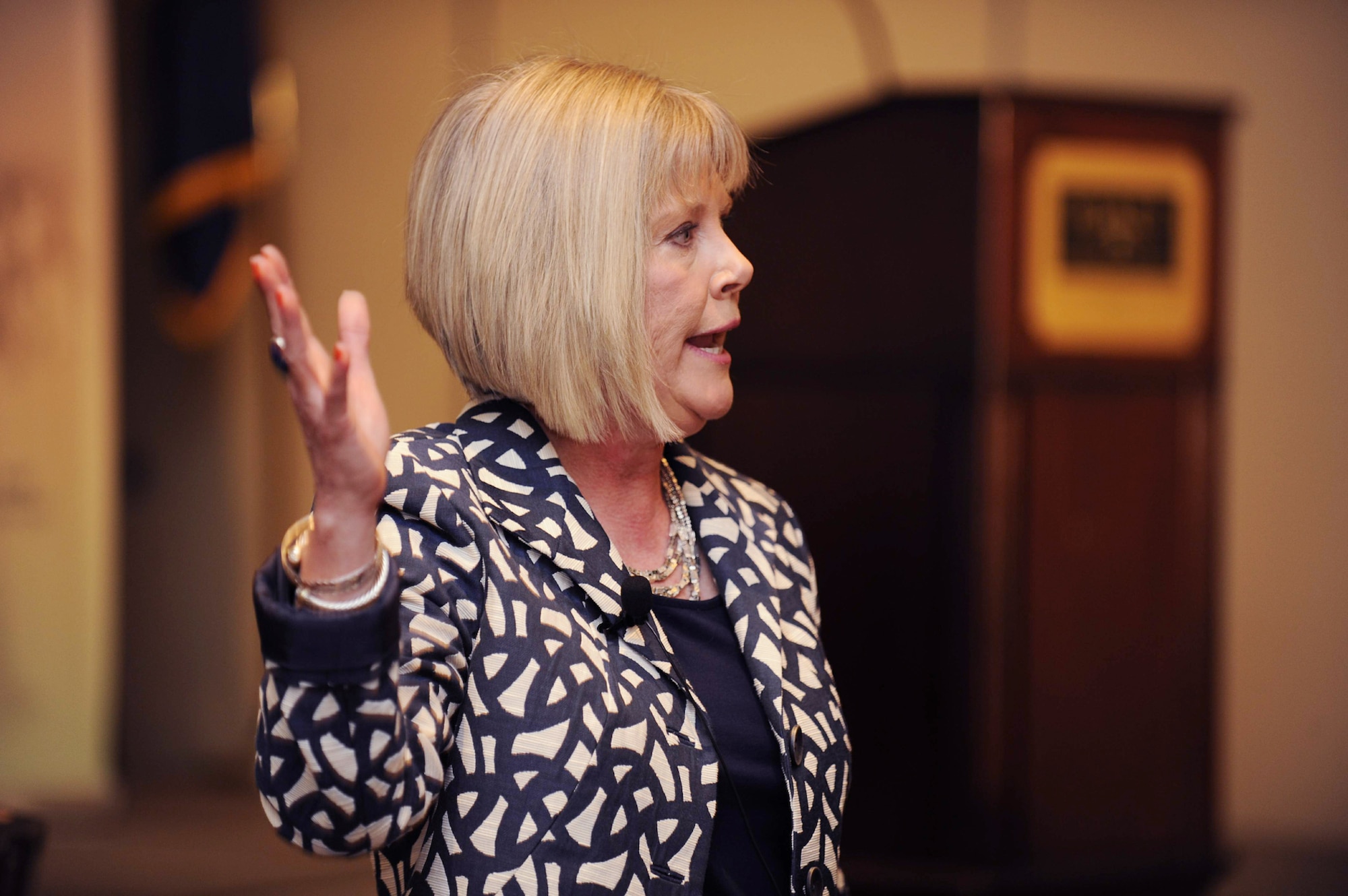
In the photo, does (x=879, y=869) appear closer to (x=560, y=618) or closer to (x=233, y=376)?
(x=560, y=618)

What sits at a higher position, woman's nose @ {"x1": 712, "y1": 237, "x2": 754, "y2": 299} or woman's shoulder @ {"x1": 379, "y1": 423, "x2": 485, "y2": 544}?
woman's nose @ {"x1": 712, "y1": 237, "x2": 754, "y2": 299}

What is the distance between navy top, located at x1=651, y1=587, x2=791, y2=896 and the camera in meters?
1.21

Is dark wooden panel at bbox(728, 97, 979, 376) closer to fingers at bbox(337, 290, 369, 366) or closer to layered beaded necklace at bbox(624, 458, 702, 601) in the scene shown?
layered beaded necklace at bbox(624, 458, 702, 601)

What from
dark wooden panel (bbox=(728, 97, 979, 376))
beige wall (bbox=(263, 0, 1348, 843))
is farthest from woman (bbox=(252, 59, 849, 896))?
beige wall (bbox=(263, 0, 1348, 843))

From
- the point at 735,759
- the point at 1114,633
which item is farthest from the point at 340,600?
the point at 1114,633

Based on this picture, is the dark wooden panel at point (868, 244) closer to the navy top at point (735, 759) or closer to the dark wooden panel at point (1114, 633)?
the dark wooden panel at point (1114, 633)

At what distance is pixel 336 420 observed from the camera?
0.83 meters

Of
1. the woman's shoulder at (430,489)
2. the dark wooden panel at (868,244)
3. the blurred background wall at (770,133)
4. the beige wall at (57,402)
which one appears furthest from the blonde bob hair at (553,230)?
the beige wall at (57,402)

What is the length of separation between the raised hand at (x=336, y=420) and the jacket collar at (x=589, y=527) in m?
0.25

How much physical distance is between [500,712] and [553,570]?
0.16 metres

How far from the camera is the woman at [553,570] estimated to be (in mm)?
875

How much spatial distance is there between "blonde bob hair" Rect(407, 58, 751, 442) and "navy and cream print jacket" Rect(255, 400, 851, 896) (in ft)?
0.29

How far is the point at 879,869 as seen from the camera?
10.9 ft

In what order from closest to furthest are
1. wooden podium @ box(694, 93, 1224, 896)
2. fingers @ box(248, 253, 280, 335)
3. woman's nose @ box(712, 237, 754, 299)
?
fingers @ box(248, 253, 280, 335) < woman's nose @ box(712, 237, 754, 299) < wooden podium @ box(694, 93, 1224, 896)
